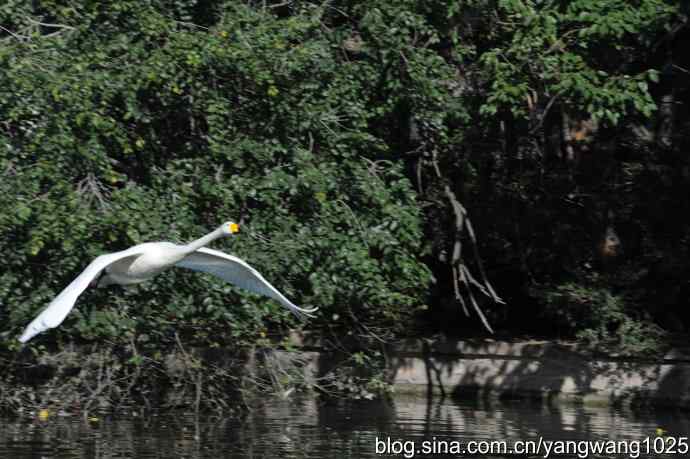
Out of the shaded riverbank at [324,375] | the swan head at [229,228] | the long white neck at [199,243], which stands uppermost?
the swan head at [229,228]

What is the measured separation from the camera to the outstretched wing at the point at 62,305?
778cm

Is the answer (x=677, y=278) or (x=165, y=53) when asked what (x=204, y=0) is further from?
(x=677, y=278)

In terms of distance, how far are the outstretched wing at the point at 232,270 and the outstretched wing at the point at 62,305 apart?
2.82 ft

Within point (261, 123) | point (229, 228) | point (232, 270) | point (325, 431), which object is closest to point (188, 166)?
point (261, 123)

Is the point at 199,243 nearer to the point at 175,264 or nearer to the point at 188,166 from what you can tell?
the point at 175,264

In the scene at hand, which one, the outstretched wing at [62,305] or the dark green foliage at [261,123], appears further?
the dark green foliage at [261,123]

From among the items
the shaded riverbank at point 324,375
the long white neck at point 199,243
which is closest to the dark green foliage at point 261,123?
the shaded riverbank at point 324,375

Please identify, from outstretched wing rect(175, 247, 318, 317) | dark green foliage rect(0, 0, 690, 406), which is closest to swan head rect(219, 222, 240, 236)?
outstretched wing rect(175, 247, 318, 317)

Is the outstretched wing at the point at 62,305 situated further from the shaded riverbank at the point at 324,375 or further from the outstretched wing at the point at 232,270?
the shaded riverbank at the point at 324,375

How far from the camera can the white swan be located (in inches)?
349

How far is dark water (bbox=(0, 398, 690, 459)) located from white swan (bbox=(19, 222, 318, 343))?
1.36 m

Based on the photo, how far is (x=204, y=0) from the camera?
11.4 metres

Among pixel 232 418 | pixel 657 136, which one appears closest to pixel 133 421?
pixel 232 418

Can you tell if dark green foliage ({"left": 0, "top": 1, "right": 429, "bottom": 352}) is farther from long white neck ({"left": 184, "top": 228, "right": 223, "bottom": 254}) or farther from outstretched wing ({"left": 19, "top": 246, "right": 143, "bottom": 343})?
outstretched wing ({"left": 19, "top": 246, "right": 143, "bottom": 343})
